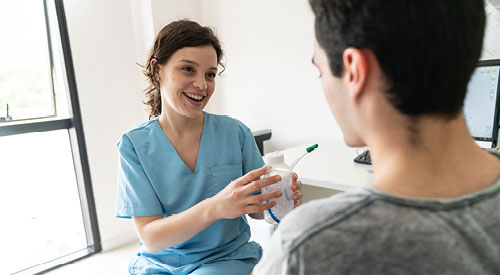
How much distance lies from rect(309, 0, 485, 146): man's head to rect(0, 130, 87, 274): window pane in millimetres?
2312

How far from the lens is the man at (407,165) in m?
0.36

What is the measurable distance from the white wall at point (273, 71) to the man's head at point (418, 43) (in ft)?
5.01

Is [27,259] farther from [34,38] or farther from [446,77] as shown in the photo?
[446,77]

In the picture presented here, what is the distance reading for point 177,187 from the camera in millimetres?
1058

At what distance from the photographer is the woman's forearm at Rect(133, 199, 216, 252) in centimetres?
88

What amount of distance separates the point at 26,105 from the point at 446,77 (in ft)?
8.06

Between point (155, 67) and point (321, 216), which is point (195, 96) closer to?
point (155, 67)

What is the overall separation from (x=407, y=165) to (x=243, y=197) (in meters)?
0.48

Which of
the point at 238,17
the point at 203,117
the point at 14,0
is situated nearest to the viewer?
the point at 203,117

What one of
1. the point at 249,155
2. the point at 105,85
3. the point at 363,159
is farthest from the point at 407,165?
the point at 105,85

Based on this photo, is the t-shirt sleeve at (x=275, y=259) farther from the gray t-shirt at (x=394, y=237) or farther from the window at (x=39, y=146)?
the window at (x=39, y=146)

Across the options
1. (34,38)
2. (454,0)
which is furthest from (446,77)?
(34,38)

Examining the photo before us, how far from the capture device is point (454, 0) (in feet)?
1.23

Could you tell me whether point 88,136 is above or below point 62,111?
below
